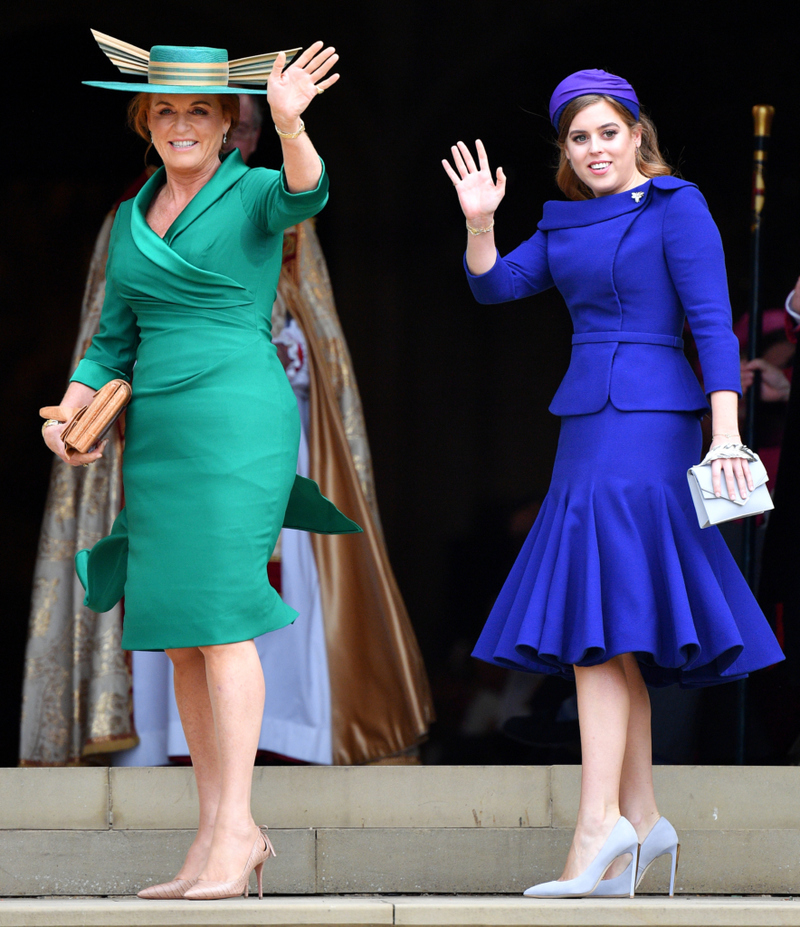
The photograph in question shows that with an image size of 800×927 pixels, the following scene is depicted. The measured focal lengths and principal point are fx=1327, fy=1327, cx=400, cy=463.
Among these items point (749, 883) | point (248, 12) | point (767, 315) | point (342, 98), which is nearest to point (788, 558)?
point (767, 315)

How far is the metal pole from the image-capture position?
15.1 feet

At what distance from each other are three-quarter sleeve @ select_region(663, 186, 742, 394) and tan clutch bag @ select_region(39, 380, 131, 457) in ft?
4.37

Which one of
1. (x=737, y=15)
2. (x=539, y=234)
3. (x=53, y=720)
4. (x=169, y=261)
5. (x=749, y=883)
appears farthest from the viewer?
(x=737, y=15)

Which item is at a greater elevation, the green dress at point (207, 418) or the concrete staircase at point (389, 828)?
the green dress at point (207, 418)

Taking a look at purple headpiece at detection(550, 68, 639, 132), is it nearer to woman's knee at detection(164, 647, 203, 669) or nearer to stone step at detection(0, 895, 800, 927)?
woman's knee at detection(164, 647, 203, 669)

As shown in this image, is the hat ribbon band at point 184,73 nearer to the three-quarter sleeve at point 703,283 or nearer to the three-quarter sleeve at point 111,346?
the three-quarter sleeve at point 111,346

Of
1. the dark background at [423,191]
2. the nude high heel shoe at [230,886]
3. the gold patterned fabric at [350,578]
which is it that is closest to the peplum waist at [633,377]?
the nude high heel shoe at [230,886]

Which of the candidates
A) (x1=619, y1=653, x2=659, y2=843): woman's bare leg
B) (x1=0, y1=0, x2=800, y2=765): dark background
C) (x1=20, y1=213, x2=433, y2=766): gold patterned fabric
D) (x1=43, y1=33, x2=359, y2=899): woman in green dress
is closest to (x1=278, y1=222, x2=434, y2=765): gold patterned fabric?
(x1=20, y1=213, x2=433, y2=766): gold patterned fabric

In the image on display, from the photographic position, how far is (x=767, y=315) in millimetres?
4699

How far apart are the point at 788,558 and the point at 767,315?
0.87 m

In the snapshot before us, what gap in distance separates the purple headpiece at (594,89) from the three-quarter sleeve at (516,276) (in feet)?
1.13

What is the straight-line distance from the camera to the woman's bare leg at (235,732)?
2.88m

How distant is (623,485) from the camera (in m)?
3.11

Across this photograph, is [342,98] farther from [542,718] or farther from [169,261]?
[542,718]
